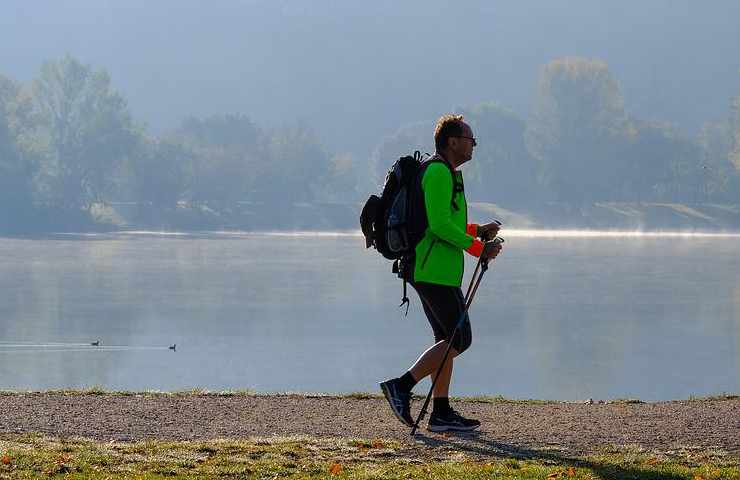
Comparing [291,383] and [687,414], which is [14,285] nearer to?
[291,383]

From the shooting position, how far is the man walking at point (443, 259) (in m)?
9.04

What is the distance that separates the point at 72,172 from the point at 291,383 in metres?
98.3

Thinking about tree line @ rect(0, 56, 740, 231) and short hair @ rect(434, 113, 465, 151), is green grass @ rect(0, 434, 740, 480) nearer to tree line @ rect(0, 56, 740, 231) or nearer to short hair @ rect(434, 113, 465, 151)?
short hair @ rect(434, 113, 465, 151)

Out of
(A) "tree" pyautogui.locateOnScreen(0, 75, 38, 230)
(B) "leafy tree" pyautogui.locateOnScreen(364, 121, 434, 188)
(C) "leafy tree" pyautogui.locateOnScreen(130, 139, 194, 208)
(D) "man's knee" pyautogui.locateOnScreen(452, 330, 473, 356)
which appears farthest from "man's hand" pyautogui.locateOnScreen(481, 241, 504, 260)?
(B) "leafy tree" pyautogui.locateOnScreen(364, 121, 434, 188)

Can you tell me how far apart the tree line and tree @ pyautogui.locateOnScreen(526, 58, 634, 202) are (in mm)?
105

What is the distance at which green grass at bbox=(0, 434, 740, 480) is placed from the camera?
758 cm

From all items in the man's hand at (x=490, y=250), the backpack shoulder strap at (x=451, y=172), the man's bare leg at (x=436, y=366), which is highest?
the backpack shoulder strap at (x=451, y=172)

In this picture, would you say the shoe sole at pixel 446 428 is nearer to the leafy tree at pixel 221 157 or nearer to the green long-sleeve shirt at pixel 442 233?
the green long-sleeve shirt at pixel 442 233

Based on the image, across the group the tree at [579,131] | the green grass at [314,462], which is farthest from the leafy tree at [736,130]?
the green grass at [314,462]

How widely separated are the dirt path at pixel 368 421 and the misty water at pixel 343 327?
8836mm

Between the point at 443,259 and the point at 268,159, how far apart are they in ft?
413

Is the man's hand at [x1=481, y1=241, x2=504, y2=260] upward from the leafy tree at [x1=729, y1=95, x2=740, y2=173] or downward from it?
downward

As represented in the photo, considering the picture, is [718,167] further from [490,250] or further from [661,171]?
[490,250]

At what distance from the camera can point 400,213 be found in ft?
30.1
